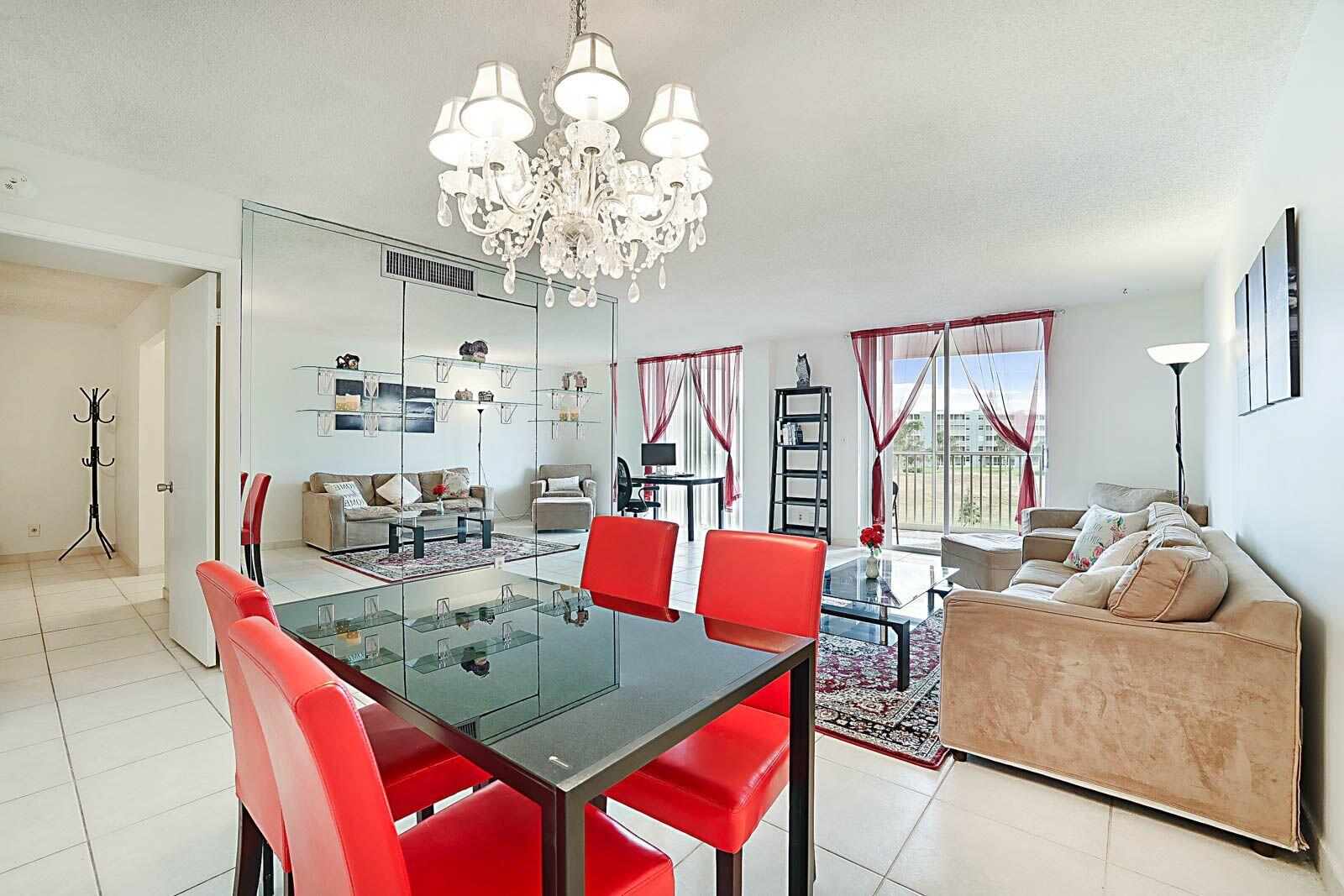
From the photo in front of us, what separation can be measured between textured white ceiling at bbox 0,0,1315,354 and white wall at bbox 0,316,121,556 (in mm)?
A: 4901

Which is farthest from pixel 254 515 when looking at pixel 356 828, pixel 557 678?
pixel 356 828

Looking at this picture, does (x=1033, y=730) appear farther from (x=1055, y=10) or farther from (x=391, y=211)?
(x=391, y=211)

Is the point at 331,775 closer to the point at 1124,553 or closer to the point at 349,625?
the point at 349,625

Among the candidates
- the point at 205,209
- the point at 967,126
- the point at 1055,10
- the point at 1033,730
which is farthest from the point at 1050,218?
the point at 205,209

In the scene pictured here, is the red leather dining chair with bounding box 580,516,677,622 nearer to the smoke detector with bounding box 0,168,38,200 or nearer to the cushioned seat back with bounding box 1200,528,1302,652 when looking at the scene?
the cushioned seat back with bounding box 1200,528,1302,652

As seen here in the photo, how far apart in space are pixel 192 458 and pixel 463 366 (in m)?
1.69

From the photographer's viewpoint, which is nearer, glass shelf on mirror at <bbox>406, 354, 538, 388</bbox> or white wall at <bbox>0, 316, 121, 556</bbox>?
glass shelf on mirror at <bbox>406, 354, 538, 388</bbox>

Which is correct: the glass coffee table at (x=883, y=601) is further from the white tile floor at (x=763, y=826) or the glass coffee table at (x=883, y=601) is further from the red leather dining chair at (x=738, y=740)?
the red leather dining chair at (x=738, y=740)

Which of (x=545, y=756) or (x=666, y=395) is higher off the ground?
(x=666, y=395)

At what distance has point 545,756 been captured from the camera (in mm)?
931

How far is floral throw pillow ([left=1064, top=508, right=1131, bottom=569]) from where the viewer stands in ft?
12.2

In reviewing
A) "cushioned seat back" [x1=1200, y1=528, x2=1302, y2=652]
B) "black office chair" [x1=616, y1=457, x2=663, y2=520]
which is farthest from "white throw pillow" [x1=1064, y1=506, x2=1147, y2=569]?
"black office chair" [x1=616, y1=457, x2=663, y2=520]

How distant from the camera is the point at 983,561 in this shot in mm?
4508

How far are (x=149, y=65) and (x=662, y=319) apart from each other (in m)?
4.54
